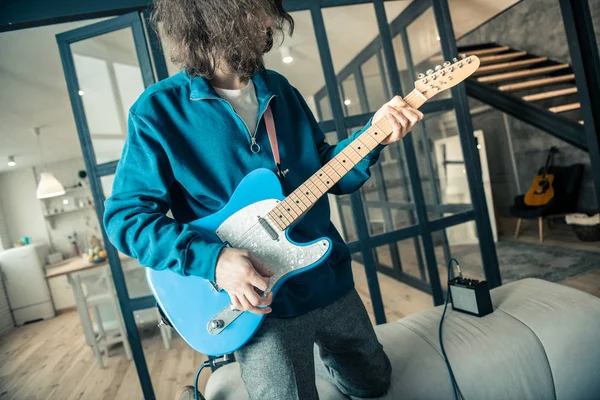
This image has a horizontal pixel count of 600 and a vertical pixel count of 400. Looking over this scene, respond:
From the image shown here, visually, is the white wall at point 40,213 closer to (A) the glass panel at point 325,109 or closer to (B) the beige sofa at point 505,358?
(A) the glass panel at point 325,109

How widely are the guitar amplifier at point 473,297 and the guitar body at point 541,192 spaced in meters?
→ 3.25

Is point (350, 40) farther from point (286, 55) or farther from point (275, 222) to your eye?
point (275, 222)

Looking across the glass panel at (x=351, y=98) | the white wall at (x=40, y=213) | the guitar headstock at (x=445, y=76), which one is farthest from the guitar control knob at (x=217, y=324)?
the white wall at (x=40, y=213)

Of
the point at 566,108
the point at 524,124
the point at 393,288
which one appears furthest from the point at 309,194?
the point at 524,124

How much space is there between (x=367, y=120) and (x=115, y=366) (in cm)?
293

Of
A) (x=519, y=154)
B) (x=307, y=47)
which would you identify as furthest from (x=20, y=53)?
(x=519, y=154)

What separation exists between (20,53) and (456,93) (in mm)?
3235

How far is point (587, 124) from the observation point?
2518 millimetres

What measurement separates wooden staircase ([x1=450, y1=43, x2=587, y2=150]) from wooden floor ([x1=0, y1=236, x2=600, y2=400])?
1494 millimetres

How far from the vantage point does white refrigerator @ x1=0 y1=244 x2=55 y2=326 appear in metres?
6.33

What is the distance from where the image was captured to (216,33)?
945 mm

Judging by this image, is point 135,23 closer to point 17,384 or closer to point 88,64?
point 88,64

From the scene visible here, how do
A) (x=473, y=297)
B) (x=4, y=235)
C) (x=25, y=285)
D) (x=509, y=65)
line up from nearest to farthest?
(x=473, y=297)
(x=509, y=65)
(x=25, y=285)
(x=4, y=235)

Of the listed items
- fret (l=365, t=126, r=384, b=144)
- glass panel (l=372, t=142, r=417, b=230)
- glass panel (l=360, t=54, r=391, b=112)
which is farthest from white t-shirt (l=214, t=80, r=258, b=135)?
glass panel (l=372, t=142, r=417, b=230)
